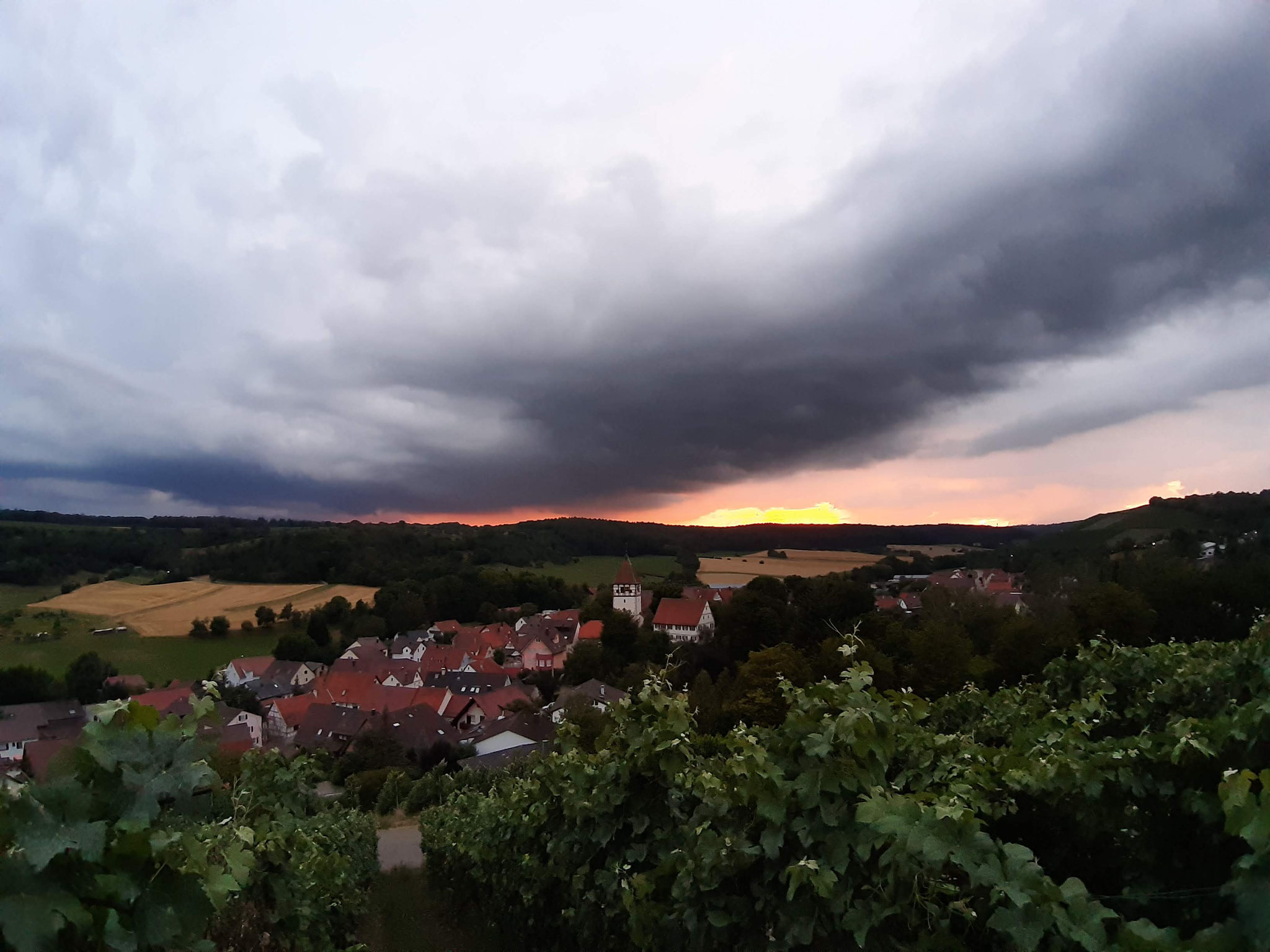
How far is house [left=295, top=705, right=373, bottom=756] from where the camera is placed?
4006 centimetres

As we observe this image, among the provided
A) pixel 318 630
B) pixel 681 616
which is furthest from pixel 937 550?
pixel 318 630

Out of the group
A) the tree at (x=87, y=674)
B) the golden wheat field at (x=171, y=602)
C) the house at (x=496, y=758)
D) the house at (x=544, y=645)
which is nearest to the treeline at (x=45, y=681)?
the tree at (x=87, y=674)

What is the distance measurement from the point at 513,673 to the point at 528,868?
5714cm

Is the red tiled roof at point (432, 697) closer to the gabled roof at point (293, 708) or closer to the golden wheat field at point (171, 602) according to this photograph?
the gabled roof at point (293, 708)

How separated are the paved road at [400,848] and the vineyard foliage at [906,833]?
1690 centimetres

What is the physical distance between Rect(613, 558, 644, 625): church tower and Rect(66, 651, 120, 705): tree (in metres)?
42.9

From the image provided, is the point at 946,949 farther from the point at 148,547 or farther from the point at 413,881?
the point at 148,547

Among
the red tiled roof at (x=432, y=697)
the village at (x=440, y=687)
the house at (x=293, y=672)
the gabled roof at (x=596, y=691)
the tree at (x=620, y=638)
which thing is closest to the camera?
the village at (x=440, y=687)

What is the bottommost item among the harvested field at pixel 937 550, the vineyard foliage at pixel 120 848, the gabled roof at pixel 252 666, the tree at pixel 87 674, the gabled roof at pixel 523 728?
the gabled roof at pixel 523 728

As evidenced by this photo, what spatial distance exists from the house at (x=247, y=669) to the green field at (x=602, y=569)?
3791 centimetres

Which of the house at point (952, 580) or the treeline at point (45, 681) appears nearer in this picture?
the treeline at point (45, 681)

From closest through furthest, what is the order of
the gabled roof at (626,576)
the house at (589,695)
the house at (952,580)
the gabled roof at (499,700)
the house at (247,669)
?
the house at (589,695) < the house at (247,669) < the house at (952,580) < the gabled roof at (499,700) < the gabled roof at (626,576)

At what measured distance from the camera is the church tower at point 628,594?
70.4 m

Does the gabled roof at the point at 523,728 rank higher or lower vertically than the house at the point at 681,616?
lower
